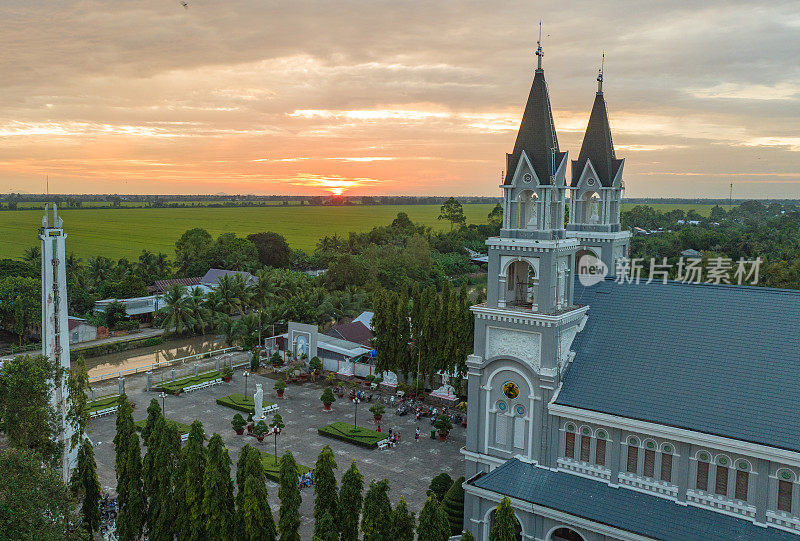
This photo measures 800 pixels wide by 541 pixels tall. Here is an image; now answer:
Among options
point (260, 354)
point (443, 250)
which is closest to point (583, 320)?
point (260, 354)

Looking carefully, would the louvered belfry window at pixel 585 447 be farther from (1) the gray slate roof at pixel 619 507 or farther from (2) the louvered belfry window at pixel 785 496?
(2) the louvered belfry window at pixel 785 496

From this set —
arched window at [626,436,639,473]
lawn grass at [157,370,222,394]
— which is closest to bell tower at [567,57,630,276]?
arched window at [626,436,639,473]

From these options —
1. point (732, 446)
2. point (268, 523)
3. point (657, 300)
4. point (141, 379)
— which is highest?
point (657, 300)

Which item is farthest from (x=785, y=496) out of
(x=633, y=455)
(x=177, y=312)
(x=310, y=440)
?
(x=177, y=312)

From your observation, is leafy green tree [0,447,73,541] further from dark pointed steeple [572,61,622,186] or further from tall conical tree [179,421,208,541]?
dark pointed steeple [572,61,622,186]

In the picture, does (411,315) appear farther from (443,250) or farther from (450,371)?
(443,250)

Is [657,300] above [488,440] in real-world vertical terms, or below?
above

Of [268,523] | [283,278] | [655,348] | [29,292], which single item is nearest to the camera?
[268,523]
